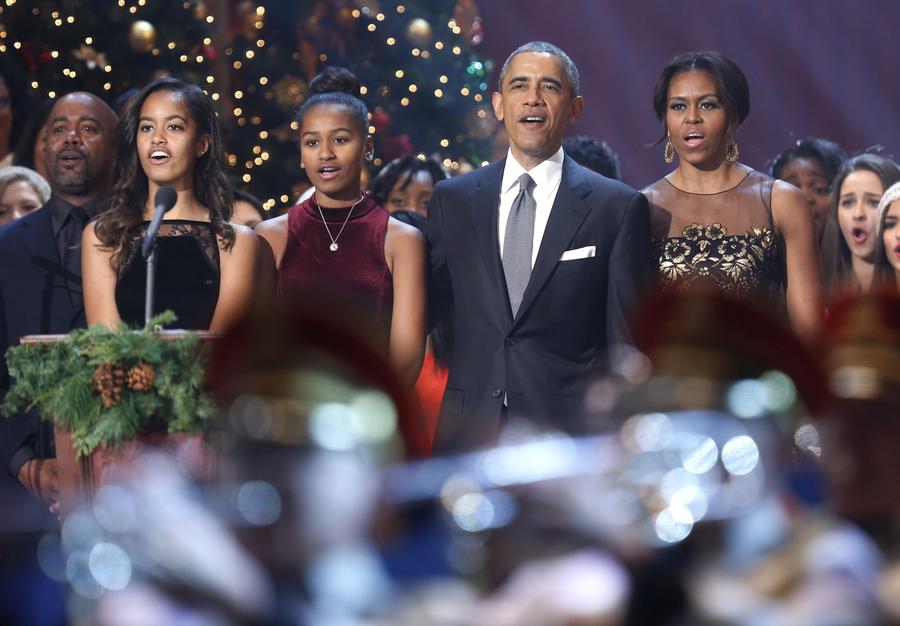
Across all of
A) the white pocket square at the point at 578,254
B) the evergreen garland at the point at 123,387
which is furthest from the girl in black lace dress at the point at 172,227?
the white pocket square at the point at 578,254

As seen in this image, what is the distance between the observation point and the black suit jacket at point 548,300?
3.37m

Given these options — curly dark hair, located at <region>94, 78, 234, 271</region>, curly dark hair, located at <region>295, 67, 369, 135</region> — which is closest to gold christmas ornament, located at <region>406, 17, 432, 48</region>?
curly dark hair, located at <region>295, 67, 369, 135</region>

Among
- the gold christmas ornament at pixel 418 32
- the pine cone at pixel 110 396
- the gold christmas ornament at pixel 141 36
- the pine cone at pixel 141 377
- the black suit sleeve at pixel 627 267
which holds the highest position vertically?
the gold christmas ornament at pixel 418 32

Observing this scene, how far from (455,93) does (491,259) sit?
15.3 ft

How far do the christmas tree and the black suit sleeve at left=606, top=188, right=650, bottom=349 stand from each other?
3414 millimetres

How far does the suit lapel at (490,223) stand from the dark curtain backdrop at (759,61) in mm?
4723

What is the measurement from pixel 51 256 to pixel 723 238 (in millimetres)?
1948

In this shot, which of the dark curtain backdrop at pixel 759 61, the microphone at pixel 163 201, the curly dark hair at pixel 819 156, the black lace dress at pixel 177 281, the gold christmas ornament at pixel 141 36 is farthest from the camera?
the dark curtain backdrop at pixel 759 61

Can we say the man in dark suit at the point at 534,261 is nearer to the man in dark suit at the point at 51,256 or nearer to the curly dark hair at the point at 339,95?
the curly dark hair at the point at 339,95

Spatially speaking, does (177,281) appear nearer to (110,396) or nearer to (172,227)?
(172,227)

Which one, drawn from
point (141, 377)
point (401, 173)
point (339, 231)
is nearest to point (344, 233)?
point (339, 231)

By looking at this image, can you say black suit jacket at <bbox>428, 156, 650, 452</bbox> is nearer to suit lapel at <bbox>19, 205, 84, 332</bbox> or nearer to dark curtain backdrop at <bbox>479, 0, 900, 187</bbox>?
suit lapel at <bbox>19, 205, 84, 332</bbox>

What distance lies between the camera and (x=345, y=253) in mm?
3658

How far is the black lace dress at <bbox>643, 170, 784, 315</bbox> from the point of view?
12.0ft
